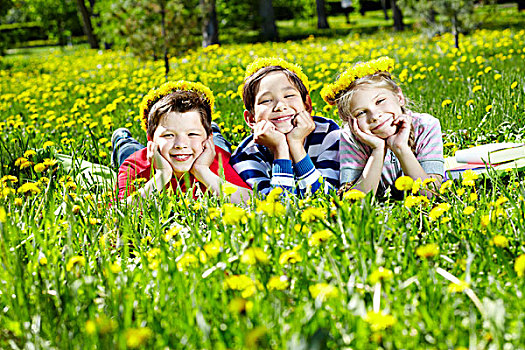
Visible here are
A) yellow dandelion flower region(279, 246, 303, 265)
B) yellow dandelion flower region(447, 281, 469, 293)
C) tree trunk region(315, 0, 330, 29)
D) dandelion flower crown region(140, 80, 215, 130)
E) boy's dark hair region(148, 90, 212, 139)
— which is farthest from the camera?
tree trunk region(315, 0, 330, 29)

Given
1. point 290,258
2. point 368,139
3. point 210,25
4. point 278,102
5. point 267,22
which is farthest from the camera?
point 267,22

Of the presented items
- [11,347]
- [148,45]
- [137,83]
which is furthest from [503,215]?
[148,45]

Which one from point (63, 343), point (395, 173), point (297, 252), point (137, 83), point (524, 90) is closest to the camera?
point (63, 343)

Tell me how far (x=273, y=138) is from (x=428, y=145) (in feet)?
2.77

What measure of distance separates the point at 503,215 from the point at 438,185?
81 centimetres

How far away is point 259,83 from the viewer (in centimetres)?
307

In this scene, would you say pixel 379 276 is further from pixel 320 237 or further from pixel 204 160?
pixel 204 160

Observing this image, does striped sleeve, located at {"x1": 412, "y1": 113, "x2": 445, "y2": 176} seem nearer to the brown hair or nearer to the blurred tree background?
the brown hair

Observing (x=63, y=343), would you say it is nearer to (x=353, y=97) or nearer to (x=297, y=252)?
(x=297, y=252)

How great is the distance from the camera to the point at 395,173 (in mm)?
3051

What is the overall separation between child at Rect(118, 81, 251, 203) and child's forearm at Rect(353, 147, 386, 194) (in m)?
0.62

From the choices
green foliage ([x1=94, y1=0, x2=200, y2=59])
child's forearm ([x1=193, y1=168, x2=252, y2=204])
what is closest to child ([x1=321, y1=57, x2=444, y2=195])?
child's forearm ([x1=193, y1=168, x2=252, y2=204])

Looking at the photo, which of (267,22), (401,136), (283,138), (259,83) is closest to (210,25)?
(267,22)

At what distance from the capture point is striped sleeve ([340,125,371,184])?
115 inches
